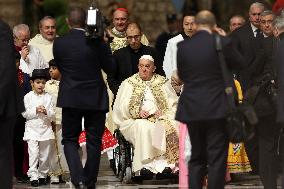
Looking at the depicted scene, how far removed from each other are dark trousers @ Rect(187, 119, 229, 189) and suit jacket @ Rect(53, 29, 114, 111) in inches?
64.6

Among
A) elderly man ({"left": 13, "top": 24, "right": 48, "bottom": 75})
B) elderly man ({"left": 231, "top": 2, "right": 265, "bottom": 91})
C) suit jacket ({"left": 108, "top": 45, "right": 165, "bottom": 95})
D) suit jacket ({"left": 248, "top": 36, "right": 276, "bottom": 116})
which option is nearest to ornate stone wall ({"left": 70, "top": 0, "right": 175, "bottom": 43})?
suit jacket ({"left": 108, "top": 45, "right": 165, "bottom": 95})

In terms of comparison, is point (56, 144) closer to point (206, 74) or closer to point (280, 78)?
point (280, 78)

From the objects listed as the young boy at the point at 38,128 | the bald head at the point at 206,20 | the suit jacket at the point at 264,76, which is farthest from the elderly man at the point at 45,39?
the bald head at the point at 206,20

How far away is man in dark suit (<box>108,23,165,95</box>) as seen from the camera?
19.9 meters

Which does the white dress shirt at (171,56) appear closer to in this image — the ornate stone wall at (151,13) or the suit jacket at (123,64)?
the suit jacket at (123,64)

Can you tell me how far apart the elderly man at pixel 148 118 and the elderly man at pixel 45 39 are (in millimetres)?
1614

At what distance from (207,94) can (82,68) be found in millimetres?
1999

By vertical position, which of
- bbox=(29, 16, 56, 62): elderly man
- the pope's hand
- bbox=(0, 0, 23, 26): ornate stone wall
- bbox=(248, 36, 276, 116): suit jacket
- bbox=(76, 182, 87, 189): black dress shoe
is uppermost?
bbox=(0, 0, 23, 26): ornate stone wall

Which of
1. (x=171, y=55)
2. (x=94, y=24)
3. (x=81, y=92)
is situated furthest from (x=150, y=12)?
(x=94, y=24)

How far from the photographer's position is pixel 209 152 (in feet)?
50.0

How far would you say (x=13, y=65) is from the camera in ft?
51.2

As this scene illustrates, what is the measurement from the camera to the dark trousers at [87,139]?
658 inches

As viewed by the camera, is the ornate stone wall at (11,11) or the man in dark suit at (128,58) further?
the ornate stone wall at (11,11)

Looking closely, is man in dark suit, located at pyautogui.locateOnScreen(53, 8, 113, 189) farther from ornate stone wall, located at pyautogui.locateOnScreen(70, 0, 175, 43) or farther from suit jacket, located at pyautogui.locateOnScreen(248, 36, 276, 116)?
ornate stone wall, located at pyautogui.locateOnScreen(70, 0, 175, 43)
